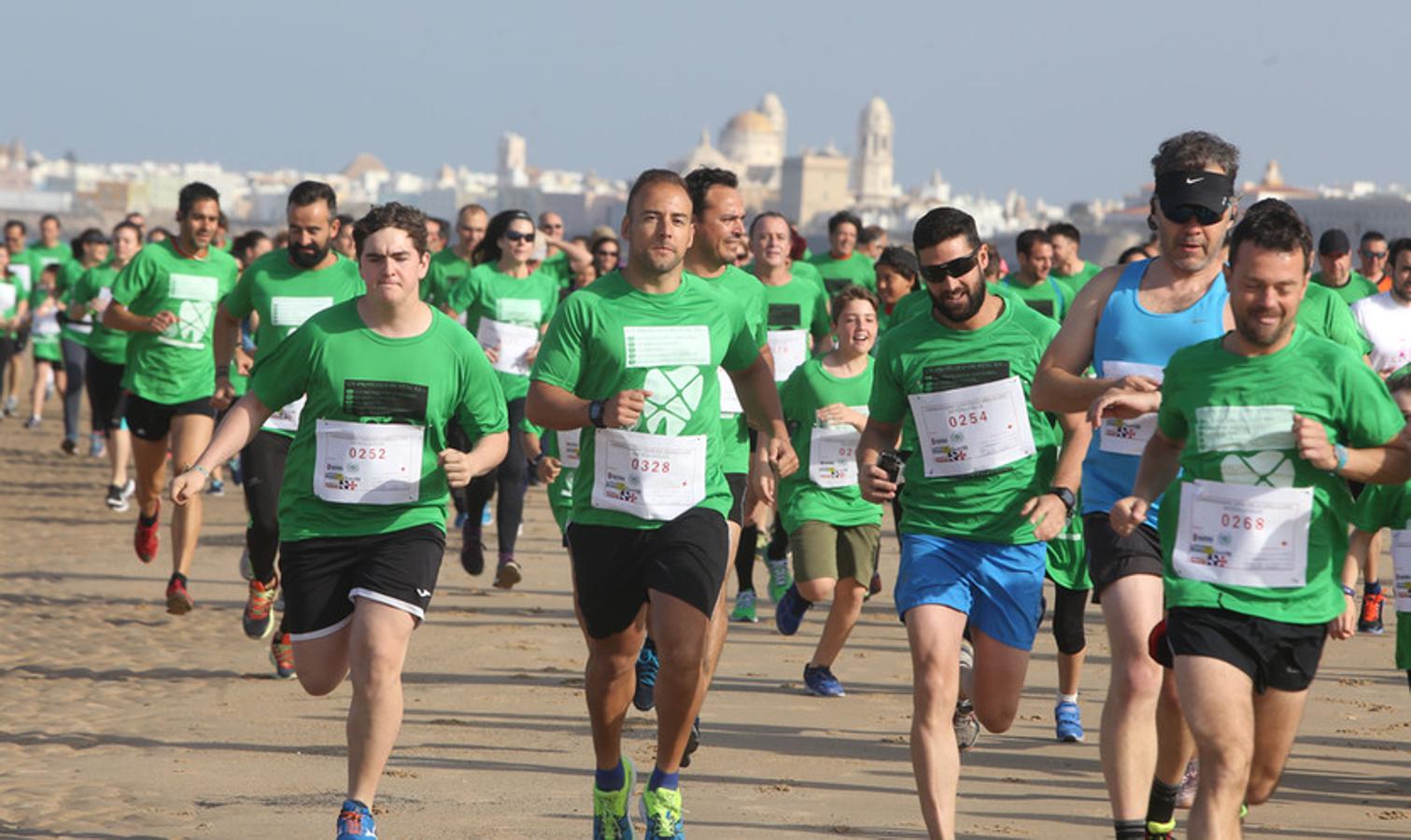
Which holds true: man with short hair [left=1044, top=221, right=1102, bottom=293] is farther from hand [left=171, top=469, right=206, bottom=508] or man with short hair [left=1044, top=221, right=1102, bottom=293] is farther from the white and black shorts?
hand [left=171, top=469, right=206, bottom=508]

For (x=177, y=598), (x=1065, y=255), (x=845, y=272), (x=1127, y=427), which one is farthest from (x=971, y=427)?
(x=845, y=272)

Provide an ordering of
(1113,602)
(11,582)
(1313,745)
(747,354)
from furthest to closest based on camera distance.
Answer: (11,582)
(1313,745)
(747,354)
(1113,602)

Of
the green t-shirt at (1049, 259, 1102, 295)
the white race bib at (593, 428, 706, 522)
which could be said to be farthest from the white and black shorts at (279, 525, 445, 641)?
the green t-shirt at (1049, 259, 1102, 295)

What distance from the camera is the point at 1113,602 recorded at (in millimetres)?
6250

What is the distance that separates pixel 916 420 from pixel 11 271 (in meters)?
18.2

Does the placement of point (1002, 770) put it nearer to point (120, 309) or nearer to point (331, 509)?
point (331, 509)

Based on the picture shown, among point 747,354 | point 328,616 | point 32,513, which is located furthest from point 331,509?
point 32,513

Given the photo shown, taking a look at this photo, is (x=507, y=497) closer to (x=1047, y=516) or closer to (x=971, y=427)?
(x=971, y=427)

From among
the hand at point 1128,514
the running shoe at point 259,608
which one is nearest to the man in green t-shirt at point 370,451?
the hand at point 1128,514

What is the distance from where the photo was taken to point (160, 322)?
37.4 feet

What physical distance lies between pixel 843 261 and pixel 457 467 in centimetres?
931

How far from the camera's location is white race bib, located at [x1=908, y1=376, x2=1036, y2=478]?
628 centimetres

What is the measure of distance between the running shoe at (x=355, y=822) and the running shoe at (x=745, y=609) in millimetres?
5562

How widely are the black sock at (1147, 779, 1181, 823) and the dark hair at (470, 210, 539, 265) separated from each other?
7.29 metres
